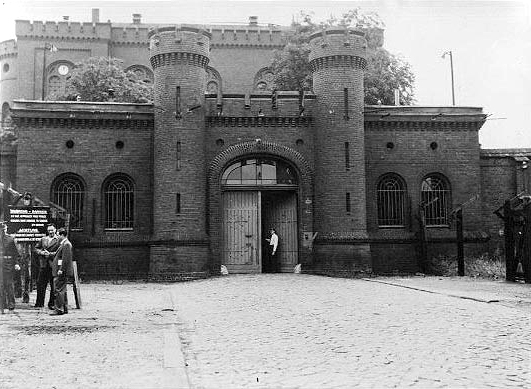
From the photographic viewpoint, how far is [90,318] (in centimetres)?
1194

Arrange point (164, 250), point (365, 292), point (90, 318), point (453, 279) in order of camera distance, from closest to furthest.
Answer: point (90, 318), point (365, 292), point (453, 279), point (164, 250)

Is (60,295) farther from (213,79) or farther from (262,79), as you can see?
(262,79)

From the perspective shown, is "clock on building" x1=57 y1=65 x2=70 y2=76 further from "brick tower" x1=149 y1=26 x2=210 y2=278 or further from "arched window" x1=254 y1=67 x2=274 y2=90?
"brick tower" x1=149 y1=26 x2=210 y2=278

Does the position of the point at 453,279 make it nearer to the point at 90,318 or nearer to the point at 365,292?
the point at 365,292

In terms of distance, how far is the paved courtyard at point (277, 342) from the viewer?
22.9 ft

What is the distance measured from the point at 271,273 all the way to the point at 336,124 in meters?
5.48

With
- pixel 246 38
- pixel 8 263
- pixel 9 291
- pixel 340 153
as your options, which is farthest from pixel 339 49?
pixel 246 38

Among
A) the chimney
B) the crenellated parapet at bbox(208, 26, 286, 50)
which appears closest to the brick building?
the crenellated parapet at bbox(208, 26, 286, 50)

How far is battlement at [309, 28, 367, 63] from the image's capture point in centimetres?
2323

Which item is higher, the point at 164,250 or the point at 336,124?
the point at 336,124

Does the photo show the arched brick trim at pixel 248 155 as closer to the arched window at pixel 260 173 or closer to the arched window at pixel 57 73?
the arched window at pixel 260 173

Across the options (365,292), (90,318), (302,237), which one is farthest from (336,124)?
(90,318)

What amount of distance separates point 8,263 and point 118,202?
10.4 m

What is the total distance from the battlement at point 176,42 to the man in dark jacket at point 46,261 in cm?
1030
